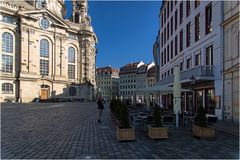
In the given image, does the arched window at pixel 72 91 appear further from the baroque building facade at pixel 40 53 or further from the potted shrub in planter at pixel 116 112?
the potted shrub in planter at pixel 116 112

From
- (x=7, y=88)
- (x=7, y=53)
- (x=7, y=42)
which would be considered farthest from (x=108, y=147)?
(x=7, y=42)

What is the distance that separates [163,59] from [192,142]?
3156cm

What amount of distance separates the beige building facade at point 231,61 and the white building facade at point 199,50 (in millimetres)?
538

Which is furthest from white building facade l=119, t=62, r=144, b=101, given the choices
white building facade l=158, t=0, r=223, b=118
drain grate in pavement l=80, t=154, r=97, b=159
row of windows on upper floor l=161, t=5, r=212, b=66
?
drain grate in pavement l=80, t=154, r=97, b=159

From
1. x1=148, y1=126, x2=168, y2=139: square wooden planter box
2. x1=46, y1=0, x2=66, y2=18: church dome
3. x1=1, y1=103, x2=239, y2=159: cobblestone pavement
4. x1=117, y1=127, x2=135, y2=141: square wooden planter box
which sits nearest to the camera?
x1=1, y1=103, x2=239, y2=159: cobblestone pavement

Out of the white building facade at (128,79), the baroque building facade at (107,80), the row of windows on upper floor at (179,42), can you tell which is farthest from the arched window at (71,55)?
the baroque building facade at (107,80)

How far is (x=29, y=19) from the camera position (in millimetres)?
56906

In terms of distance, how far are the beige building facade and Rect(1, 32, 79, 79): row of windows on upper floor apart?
48508mm

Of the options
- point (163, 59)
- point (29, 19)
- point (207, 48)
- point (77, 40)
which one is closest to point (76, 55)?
point (77, 40)

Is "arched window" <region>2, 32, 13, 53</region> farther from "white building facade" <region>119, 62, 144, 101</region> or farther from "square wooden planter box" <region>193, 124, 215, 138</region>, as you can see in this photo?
"white building facade" <region>119, 62, 144, 101</region>

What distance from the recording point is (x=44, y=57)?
6078cm

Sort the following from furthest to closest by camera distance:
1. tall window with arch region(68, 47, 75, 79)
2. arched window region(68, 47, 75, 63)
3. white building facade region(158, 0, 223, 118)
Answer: arched window region(68, 47, 75, 63) < tall window with arch region(68, 47, 75, 79) < white building facade region(158, 0, 223, 118)

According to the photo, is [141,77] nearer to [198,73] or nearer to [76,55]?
[76,55]

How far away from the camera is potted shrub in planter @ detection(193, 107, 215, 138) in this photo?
979 cm
